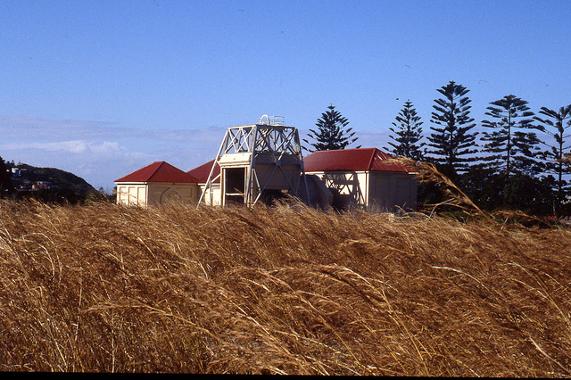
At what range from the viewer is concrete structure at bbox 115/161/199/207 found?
31375 mm

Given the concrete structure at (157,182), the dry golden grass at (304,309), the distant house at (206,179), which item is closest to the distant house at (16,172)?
the concrete structure at (157,182)

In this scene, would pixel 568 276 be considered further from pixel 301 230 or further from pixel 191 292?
pixel 301 230

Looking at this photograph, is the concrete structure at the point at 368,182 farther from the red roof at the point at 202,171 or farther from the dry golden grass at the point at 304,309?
the dry golden grass at the point at 304,309

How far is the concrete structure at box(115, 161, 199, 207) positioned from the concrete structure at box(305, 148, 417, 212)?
6.17m

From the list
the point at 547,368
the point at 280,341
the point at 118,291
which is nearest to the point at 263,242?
the point at 118,291

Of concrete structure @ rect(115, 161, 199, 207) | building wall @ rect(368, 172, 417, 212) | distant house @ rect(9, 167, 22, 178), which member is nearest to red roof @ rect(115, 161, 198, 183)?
concrete structure @ rect(115, 161, 199, 207)

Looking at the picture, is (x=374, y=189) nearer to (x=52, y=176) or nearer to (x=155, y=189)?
(x=155, y=189)

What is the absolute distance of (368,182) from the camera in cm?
2931

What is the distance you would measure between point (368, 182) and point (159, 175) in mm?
9485

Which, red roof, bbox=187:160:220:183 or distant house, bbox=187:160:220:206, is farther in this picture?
red roof, bbox=187:160:220:183

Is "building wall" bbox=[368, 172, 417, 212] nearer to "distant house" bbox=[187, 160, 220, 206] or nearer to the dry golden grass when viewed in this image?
"distant house" bbox=[187, 160, 220, 206]

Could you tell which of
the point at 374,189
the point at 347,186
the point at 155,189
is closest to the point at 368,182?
the point at 374,189

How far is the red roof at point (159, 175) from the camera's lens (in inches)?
1260

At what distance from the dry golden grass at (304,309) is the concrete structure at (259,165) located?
2124cm
